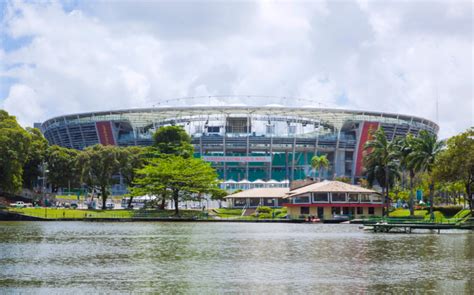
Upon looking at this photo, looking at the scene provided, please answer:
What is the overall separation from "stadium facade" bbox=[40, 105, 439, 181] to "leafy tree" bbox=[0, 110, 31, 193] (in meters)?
66.4

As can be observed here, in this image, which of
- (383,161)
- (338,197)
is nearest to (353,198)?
(338,197)

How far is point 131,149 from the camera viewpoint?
365 ft

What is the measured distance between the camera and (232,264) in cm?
3906

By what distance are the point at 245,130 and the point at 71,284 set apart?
130 metres

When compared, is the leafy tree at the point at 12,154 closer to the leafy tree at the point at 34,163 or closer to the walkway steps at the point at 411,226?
the leafy tree at the point at 34,163

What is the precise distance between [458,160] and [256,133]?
8571 cm

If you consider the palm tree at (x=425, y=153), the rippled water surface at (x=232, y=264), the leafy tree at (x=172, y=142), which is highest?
the leafy tree at (x=172, y=142)

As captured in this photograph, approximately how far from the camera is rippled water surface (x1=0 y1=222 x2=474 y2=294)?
101 feet

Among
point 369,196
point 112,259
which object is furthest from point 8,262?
point 369,196

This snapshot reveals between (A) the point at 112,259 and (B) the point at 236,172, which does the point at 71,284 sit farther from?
(B) the point at 236,172

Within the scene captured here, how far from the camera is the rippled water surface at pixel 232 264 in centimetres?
3083

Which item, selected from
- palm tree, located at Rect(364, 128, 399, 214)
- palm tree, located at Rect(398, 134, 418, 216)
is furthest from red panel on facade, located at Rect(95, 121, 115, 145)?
palm tree, located at Rect(398, 134, 418, 216)

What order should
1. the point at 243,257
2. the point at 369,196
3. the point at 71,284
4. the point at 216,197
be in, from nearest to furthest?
the point at 71,284
the point at 243,257
the point at 369,196
the point at 216,197


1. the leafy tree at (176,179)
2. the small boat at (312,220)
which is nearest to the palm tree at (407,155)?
the small boat at (312,220)
